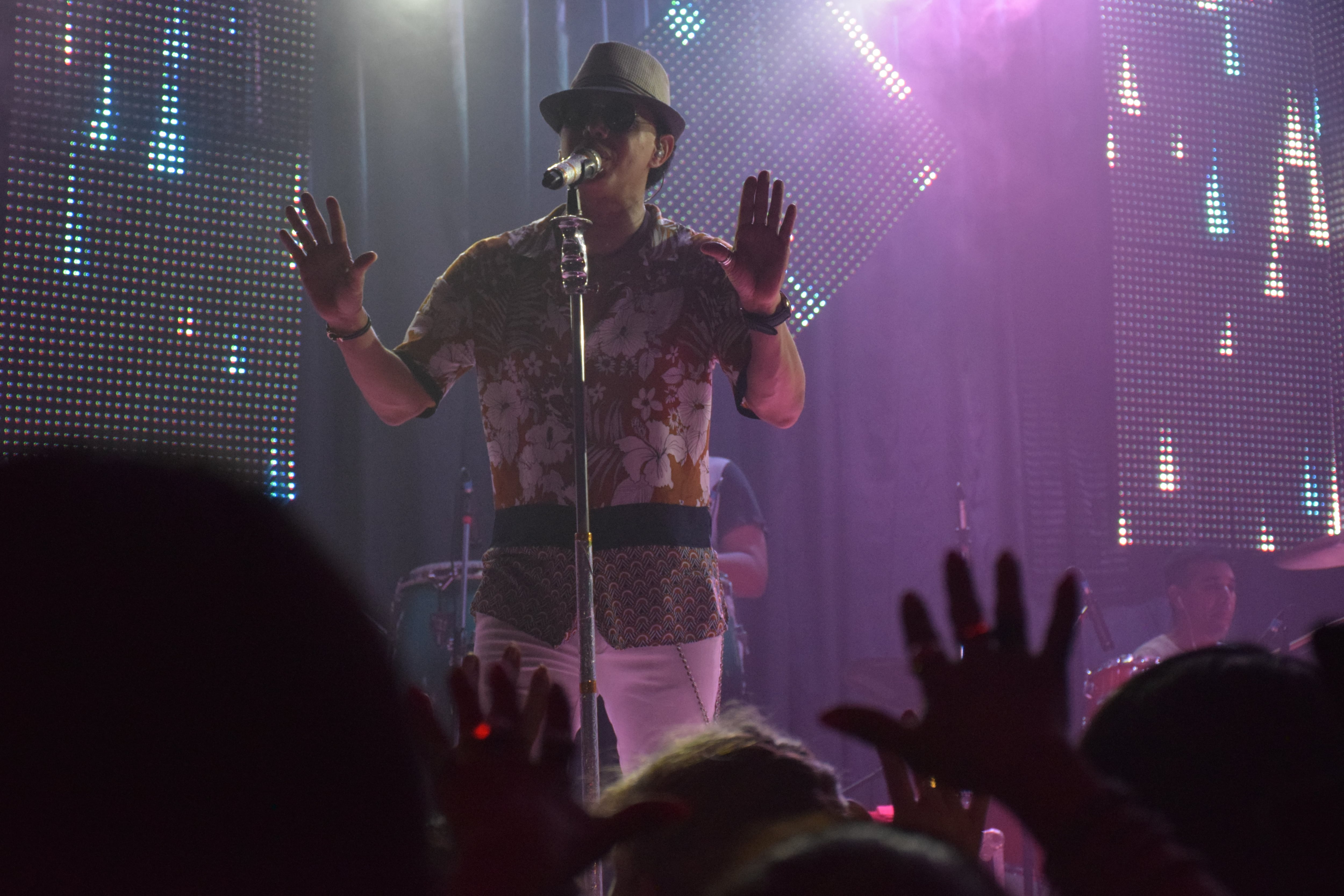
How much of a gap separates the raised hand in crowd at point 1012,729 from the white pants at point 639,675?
5.60 ft

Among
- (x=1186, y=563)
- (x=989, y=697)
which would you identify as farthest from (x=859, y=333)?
(x=989, y=697)

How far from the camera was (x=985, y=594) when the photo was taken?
562cm

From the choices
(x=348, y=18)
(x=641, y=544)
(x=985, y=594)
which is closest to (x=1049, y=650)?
(x=641, y=544)

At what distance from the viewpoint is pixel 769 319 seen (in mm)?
2338

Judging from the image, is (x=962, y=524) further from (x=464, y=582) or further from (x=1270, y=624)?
(x=464, y=582)

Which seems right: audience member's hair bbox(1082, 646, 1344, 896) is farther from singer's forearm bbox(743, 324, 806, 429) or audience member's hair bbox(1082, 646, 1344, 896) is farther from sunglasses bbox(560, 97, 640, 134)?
sunglasses bbox(560, 97, 640, 134)

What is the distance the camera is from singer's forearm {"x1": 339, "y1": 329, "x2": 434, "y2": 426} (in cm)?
249

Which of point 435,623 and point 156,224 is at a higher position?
point 156,224

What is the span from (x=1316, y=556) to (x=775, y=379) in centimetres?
462

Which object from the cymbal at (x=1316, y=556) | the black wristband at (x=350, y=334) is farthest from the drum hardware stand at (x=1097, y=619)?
the black wristband at (x=350, y=334)

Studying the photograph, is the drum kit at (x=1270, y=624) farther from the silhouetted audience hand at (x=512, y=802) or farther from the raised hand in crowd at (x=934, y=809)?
the silhouetted audience hand at (x=512, y=802)

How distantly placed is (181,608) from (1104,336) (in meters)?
6.02

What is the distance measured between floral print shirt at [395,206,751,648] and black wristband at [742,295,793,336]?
0.49ft

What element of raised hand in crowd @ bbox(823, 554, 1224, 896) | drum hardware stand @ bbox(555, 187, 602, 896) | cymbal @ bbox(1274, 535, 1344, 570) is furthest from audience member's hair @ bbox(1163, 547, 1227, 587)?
raised hand in crowd @ bbox(823, 554, 1224, 896)
